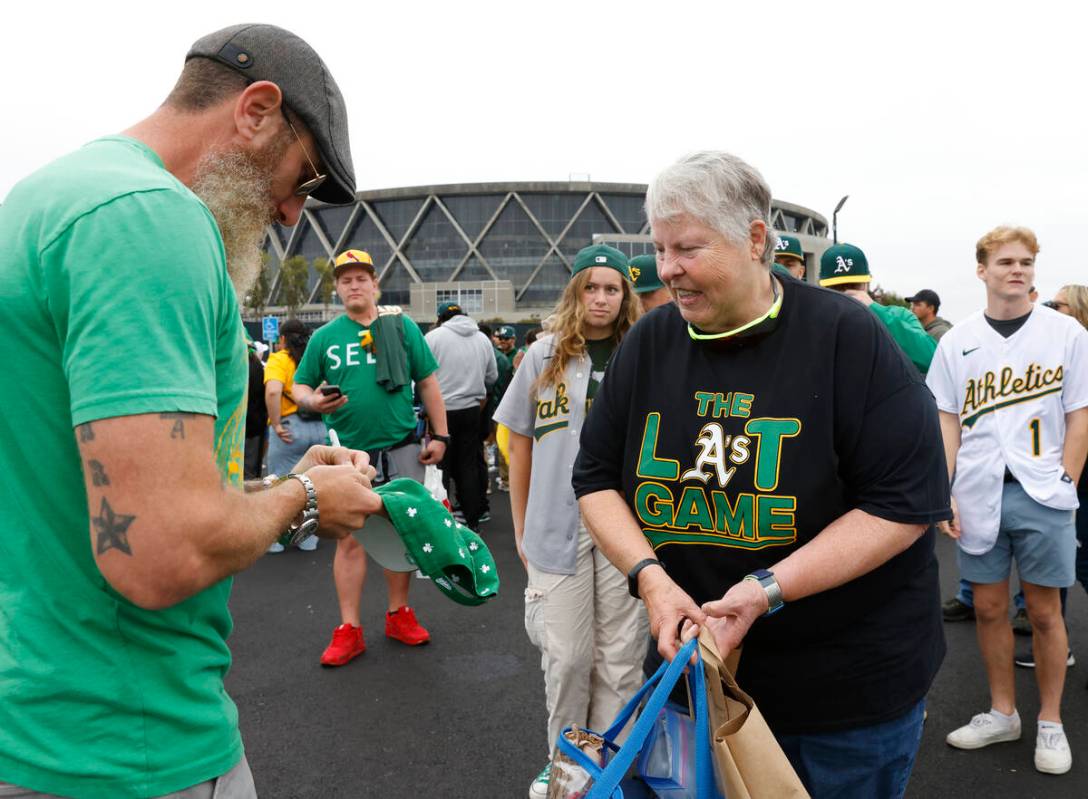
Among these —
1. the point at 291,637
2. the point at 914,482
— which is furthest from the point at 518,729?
the point at 914,482

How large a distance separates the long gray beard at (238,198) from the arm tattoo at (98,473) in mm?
459

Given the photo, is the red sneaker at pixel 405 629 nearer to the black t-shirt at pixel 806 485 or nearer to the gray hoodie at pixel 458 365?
the gray hoodie at pixel 458 365

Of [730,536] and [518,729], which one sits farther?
[518,729]

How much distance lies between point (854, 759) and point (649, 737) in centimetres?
58

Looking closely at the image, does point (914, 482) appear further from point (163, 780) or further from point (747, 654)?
point (163, 780)

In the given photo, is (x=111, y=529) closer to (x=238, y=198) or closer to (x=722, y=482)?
(x=238, y=198)

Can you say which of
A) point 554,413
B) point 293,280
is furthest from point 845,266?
point 293,280

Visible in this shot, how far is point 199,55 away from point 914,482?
1670mm

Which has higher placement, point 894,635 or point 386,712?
point 894,635

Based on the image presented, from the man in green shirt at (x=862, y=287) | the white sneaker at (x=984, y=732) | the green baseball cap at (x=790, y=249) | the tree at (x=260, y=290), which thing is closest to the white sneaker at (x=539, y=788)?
the white sneaker at (x=984, y=732)

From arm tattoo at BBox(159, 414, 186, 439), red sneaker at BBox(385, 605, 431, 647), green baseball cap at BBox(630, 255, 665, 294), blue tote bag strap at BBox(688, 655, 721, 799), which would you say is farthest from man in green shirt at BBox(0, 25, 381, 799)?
red sneaker at BBox(385, 605, 431, 647)

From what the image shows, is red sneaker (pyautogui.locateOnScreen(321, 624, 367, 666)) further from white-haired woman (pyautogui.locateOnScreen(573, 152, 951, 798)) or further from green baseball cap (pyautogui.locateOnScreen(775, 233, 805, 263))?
green baseball cap (pyautogui.locateOnScreen(775, 233, 805, 263))

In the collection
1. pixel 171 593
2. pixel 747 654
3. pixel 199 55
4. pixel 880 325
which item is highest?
pixel 199 55

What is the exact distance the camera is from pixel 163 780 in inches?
46.9
